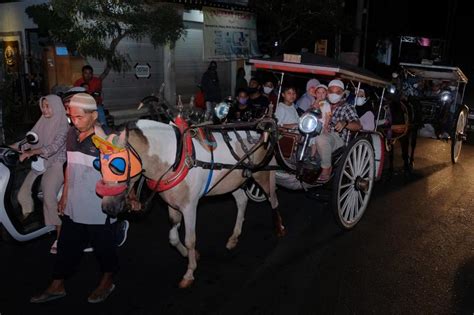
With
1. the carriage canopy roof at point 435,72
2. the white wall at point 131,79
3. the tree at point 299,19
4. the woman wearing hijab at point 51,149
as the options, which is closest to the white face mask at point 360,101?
the woman wearing hijab at point 51,149

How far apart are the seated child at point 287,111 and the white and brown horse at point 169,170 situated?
748 millimetres

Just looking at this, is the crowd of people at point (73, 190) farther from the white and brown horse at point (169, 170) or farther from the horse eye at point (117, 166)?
the horse eye at point (117, 166)

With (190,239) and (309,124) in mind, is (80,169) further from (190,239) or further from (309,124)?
(309,124)

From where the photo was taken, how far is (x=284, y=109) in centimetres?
573

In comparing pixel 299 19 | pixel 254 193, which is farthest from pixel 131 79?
pixel 254 193

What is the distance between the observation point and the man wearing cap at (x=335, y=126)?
5.28 metres

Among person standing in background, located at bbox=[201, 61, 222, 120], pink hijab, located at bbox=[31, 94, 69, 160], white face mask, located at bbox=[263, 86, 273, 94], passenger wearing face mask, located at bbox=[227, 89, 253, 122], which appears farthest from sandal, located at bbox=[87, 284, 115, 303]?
person standing in background, located at bbox=[201, 61, 222, 120]

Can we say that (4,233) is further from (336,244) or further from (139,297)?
(336,244)

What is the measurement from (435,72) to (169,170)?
922cm

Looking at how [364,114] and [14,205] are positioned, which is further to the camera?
[364,114]

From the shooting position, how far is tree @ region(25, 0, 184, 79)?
807 centimetres

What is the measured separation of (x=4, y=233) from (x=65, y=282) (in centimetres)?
119

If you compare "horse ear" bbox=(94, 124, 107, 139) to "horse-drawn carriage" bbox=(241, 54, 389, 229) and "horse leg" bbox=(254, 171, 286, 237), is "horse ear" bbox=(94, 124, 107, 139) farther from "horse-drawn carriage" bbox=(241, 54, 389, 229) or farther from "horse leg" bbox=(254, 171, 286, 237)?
"horse leg" bbox=(254, 171, 286, 237)

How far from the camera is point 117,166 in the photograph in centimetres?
330
